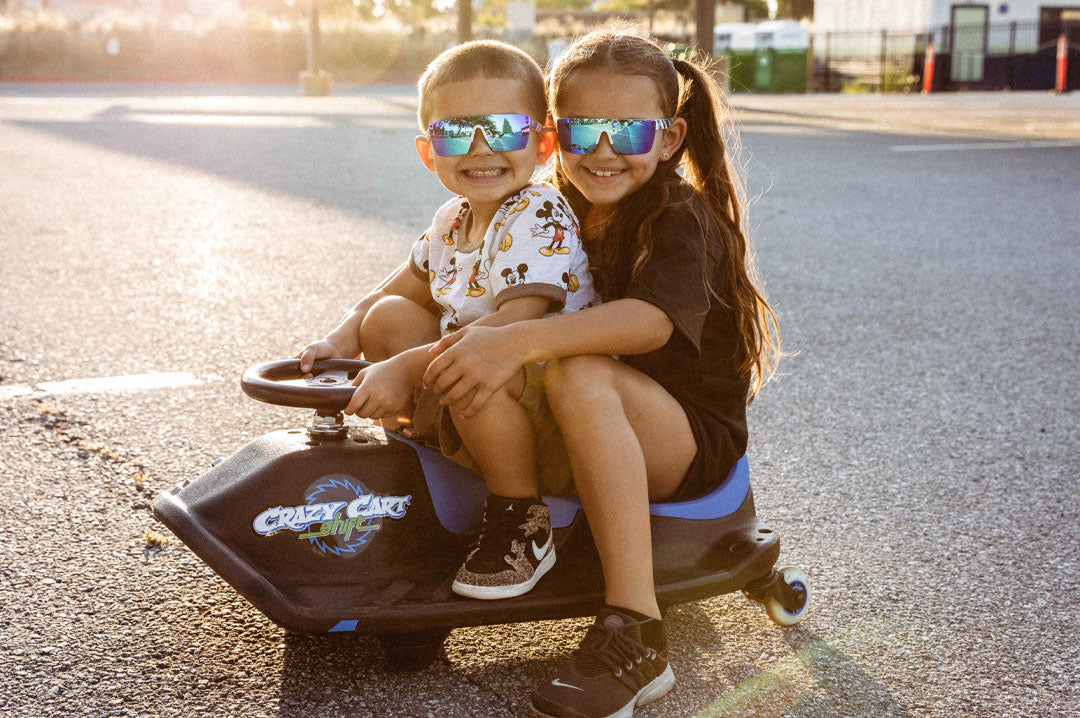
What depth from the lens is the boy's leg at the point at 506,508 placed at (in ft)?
6.48

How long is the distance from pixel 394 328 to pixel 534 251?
Result: 0.46 metres

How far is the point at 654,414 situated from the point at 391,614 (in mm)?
612

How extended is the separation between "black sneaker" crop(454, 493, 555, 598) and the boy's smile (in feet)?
1.95

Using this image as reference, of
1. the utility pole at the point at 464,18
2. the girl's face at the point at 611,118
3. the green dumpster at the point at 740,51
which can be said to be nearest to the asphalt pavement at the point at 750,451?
the girl's face at the point at 611,118

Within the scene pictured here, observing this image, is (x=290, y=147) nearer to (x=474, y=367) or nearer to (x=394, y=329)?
(x=394, y=329)

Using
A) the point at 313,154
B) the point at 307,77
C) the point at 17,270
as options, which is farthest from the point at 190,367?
the point at 307,77

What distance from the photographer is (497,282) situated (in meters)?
2.08

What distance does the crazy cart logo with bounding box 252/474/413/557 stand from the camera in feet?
6.56

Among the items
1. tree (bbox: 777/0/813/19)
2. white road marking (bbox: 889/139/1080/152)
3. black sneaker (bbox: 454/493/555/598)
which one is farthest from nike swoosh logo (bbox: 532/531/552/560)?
tree (bbox: 777/0/813/19)

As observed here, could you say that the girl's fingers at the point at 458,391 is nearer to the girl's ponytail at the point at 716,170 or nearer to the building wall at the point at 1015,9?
the girl's ponytail at the point at 716,170

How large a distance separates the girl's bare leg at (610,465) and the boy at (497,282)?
0.28 feet

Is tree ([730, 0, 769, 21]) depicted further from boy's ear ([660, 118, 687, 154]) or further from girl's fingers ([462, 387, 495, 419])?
girl's fingers ([462, 387, 495, 419])

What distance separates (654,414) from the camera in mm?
2055

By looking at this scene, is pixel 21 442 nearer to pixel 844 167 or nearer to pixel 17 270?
pixel 17 270
